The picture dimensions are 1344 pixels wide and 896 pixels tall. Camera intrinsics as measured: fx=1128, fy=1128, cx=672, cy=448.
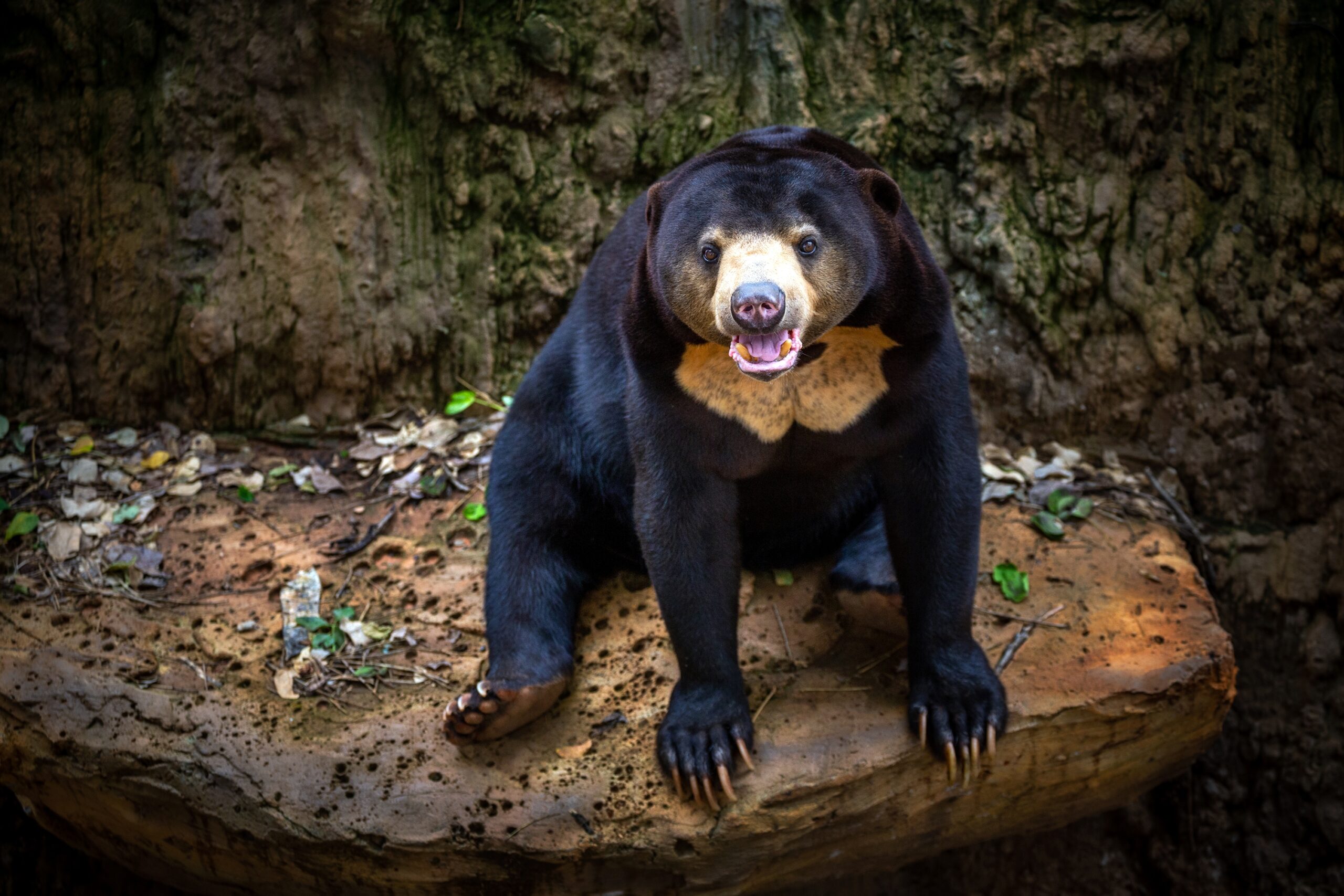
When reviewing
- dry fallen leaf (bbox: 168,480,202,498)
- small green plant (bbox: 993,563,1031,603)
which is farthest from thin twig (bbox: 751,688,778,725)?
dry fallen leaf (bbox: 168,480,202,498)

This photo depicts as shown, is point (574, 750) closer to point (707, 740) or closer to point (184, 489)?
point (707, 740)

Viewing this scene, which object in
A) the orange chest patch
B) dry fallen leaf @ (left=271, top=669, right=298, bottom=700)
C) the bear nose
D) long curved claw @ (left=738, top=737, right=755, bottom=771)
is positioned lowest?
dry fallen leaf @ (left=271, top=669, right=298, bottom=700)

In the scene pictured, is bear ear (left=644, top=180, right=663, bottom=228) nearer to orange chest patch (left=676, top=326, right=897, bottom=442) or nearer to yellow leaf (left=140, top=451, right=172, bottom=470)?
orange chest patch (left=676, top=326, right=897, bottom=442)

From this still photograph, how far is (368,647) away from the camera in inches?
165

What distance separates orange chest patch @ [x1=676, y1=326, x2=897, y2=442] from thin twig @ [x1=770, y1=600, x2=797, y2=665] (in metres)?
0.92

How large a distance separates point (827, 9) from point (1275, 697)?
11.5ft

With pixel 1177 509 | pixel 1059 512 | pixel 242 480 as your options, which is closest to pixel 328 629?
pixel 242 480

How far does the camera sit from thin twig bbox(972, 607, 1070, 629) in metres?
3.94

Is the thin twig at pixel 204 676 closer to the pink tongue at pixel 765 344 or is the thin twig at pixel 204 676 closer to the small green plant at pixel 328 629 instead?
the small green plant at pixel 328 629

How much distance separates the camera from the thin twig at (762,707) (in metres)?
3.60

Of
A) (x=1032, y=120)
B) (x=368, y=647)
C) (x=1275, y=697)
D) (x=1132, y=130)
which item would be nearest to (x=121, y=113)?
(x=368, y=647)

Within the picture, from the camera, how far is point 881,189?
3102 mm

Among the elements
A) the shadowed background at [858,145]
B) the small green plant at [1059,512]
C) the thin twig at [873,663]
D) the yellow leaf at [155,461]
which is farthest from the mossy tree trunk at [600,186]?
the thin twig at [873,663]

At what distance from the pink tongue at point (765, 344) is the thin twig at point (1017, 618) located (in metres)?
1.67
